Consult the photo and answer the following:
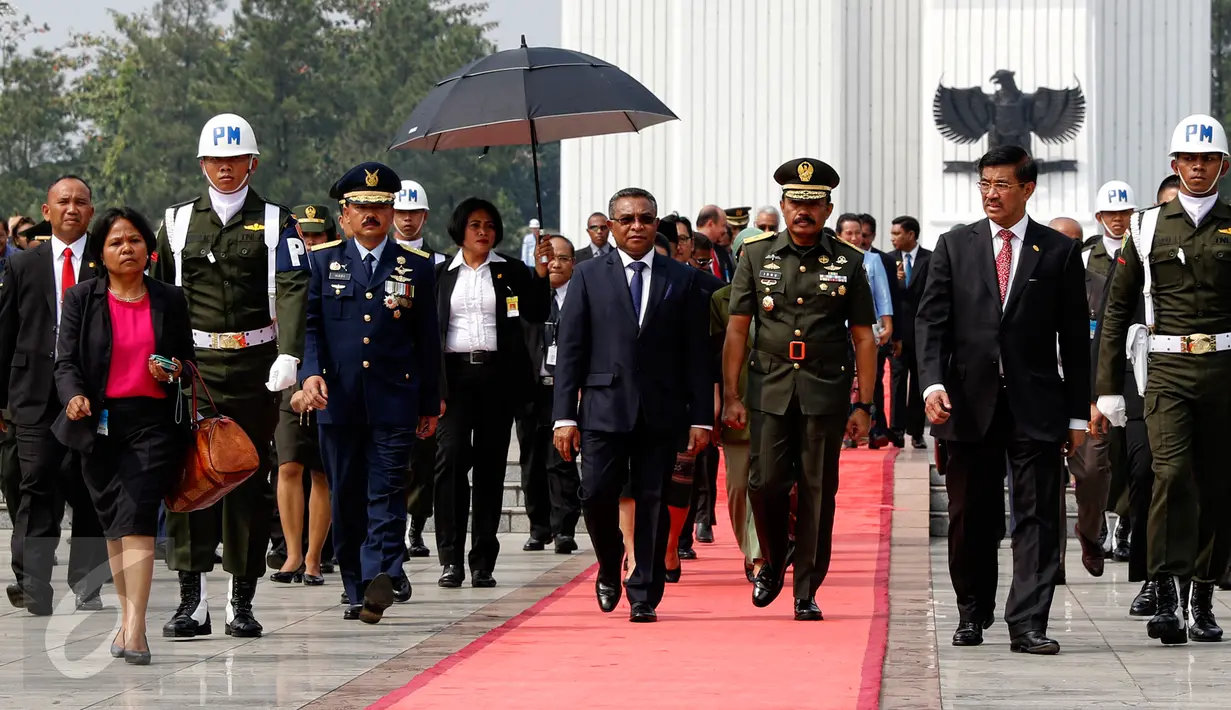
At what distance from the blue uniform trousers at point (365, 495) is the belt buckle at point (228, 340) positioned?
0.72m

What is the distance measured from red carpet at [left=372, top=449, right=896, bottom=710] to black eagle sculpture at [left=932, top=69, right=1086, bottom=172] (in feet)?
50.7

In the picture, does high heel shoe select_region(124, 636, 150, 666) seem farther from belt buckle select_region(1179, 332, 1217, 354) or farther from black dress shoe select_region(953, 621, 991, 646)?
belt buckle select_region(1179, 332, 1217, 354)

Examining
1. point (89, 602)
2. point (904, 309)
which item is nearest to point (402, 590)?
point (89, 602)

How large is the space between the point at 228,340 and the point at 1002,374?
3.47m

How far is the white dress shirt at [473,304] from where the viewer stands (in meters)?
11.7

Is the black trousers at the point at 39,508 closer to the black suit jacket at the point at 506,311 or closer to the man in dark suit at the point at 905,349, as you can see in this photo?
the black suit jacket at the point at 506,311

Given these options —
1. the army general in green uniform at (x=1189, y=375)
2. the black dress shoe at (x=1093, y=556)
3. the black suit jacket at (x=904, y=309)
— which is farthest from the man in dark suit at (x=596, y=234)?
the army general in green uniform at (x=1189, y=375)

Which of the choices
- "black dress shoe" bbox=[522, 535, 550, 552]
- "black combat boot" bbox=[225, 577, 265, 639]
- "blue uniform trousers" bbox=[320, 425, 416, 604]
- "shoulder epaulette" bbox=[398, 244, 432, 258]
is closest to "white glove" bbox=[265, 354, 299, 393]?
"blue uniform trousers" bbox=[320, 425, 416, 604]

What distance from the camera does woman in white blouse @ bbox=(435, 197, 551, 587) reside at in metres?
11.6

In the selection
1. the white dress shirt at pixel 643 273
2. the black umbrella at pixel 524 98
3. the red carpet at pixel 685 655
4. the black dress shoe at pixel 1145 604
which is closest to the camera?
the red carpet at pixel 685 655

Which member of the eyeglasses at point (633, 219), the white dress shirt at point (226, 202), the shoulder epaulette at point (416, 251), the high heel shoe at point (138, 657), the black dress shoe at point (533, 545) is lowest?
the black dress shoe at point (533, 545)

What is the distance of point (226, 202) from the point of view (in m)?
9.77

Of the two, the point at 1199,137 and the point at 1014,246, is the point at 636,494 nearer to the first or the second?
the point at 1014,246

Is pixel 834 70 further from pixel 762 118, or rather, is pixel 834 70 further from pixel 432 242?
pixel 432 242
